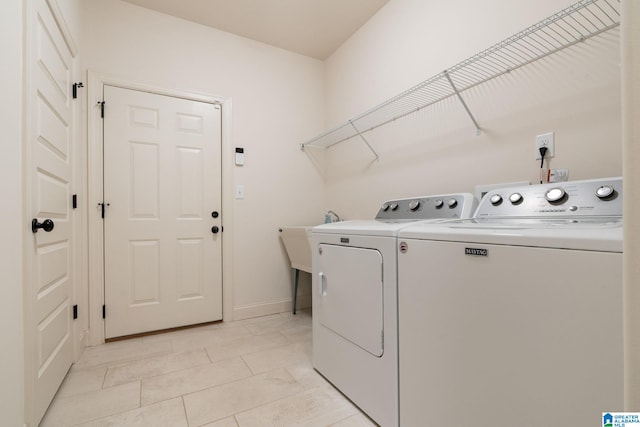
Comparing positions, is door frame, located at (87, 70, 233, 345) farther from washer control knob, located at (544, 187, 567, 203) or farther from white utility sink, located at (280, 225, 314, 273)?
washer control knob, located at (544, 187, 567, 203)

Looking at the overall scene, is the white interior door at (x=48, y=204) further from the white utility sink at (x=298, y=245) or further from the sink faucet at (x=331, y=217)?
the sink faucet at (x=331, y=217)

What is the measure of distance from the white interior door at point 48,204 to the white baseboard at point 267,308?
1165 mm

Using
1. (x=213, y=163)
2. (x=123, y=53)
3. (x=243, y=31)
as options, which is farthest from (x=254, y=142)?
(x=123, y=53)

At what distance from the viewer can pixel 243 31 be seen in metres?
2.62

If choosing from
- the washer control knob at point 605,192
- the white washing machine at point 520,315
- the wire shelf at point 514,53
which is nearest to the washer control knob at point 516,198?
the white washing machine at point 520,315

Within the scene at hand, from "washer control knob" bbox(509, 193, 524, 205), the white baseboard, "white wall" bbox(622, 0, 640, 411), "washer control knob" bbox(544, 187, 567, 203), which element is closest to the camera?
"white wall" bbox(622, 0, 640, 411)

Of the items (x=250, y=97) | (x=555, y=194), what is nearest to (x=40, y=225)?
(x=250, y=97)

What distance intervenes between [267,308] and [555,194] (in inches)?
92.8

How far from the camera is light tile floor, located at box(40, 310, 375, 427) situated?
1.31 m

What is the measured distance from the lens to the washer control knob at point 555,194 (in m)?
1.10

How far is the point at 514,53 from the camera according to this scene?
1472 millimetres

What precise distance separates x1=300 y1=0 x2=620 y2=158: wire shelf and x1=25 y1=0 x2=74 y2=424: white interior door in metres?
1.80

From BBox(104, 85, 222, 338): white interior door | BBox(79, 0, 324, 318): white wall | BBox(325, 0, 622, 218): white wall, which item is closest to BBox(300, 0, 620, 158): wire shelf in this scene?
BBox(325, 0, 622, 218): white wall

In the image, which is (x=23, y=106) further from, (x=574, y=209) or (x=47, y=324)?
(x=574, y=209)
